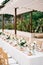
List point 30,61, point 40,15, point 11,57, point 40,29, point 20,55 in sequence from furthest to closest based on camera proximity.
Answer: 1. point 40,15
2. point 40,29
3. point 11,57
4. point 20,55
5. point 30,61

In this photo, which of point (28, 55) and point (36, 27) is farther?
point (36, 27)

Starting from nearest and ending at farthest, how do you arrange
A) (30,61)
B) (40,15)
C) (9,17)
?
(30,61)
(40,15)
(9,17)

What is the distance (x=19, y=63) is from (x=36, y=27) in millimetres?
8511

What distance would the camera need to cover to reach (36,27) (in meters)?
13.1

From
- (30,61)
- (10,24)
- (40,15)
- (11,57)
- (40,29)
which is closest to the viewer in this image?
(30,61)

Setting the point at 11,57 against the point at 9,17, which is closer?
the point at 11,57

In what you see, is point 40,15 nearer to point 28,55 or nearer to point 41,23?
point 41,23

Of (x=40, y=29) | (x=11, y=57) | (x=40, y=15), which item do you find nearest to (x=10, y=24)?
(x=40, y=15)

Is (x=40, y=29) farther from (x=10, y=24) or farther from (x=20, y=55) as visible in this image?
(x=20, y=55)

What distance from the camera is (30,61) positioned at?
407 cm

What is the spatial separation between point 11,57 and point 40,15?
951cm

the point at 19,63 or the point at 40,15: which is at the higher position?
the point at 40,15

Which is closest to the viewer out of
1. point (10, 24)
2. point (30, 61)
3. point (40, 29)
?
point (30, 61)

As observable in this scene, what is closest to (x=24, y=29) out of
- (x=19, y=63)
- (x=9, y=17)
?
(x=9, y=17)
